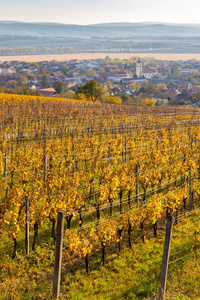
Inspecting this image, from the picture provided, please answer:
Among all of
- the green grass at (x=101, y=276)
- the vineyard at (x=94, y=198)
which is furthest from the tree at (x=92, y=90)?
the green grass at (x=101, y=276)

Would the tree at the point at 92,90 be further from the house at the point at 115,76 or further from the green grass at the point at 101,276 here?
the house at the point at 115,76

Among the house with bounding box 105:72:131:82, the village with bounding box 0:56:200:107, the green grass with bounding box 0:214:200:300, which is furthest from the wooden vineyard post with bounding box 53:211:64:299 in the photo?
the house with bounding box 105:72:131:82

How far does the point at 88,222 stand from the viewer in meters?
9.20

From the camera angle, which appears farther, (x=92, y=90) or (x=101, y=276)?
(x=92, y=90)

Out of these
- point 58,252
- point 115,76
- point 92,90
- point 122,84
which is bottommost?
point 58,252

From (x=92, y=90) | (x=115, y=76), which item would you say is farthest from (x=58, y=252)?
(x=115, y=76)

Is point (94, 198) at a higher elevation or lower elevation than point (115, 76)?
lower

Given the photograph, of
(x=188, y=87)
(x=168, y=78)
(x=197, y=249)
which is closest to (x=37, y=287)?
(x=197, y=249)

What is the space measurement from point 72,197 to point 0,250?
223 cm

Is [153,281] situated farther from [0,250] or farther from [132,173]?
[132,173]

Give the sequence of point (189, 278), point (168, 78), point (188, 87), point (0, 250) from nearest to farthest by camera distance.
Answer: point (189, 278) → point (0, 250) → point (188, 87) → point (168, 78)

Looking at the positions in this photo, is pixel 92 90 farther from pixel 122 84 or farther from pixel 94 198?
pixel 122 84

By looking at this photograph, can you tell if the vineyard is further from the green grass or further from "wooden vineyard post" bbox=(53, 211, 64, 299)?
"wooden vineyard post" bbox=(53, 211, 64, 299)

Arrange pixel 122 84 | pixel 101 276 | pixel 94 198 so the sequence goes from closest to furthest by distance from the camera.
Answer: pixel 101 276, pixel 94 198, pixel 122 84
